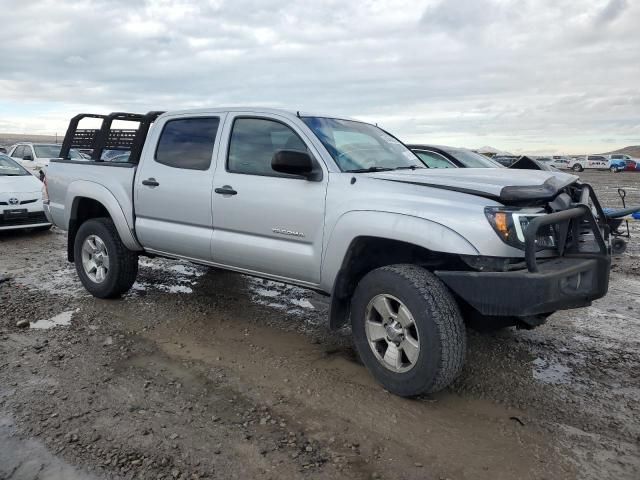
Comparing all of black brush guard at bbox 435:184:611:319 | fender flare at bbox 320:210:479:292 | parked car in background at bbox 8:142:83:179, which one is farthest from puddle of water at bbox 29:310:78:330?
parked car in background at bbox 8:142:83:179

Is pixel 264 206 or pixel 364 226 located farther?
pixel 264 206

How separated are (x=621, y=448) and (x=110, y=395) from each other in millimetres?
3069

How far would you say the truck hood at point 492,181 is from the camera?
10.9 feet

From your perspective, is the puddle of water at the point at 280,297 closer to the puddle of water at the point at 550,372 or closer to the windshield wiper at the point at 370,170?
the windshield wiper at the point at 370,170

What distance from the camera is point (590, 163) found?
153 feet

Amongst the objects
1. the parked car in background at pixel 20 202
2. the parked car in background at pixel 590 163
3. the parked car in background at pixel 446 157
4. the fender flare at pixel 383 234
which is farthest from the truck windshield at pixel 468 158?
the parked car in background at pixel 590 163

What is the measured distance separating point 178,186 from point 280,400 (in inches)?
88.8

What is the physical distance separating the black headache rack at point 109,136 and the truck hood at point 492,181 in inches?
106

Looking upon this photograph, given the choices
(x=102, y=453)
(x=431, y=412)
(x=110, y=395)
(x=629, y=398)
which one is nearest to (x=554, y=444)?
(x=431, y=412)

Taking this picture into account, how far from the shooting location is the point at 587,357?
4.40m

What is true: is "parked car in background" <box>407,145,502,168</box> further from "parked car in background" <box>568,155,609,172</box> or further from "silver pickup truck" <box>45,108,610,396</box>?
"parked car in background" <box>568,155,609,172</box>

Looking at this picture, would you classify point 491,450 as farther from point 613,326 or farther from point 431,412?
point 613,326

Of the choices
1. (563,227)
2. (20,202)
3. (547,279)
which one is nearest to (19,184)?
(20,202)

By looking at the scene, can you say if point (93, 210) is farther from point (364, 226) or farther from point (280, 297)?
point (364, 226)
